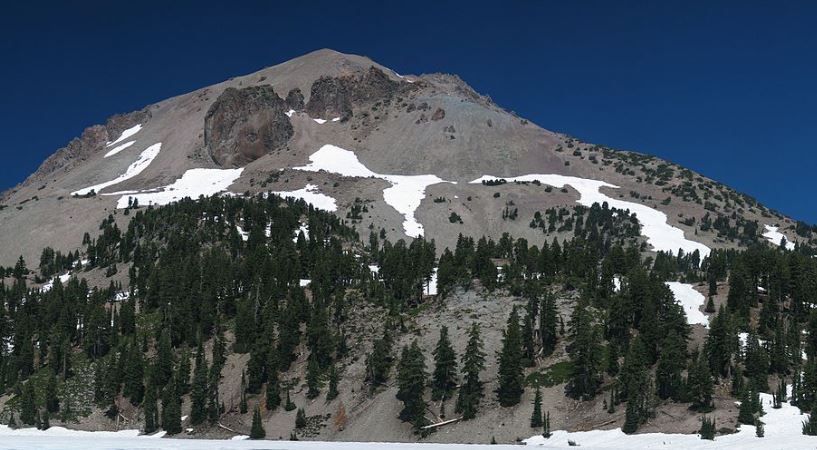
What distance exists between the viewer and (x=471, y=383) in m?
87.2

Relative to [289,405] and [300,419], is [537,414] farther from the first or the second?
[289,405]

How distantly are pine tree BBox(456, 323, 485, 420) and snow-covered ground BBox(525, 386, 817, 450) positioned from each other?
8.81 metres

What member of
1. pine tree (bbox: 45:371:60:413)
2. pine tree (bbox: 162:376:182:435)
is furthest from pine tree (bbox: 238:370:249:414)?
pine tree (bbox: 45:371:60:413)

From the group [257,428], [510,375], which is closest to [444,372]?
[510,375]

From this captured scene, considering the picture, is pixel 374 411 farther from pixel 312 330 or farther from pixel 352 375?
pixel 312 330

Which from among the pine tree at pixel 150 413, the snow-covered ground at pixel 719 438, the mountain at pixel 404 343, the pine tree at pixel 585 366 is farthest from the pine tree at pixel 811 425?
the pine tree at pixel 150 413

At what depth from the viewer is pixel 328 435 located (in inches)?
3366

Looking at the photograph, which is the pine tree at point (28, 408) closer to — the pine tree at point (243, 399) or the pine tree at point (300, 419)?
the pine tree at point (243, 399)

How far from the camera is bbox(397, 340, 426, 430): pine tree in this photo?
84250mm

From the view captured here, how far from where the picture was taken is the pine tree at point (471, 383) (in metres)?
84.6

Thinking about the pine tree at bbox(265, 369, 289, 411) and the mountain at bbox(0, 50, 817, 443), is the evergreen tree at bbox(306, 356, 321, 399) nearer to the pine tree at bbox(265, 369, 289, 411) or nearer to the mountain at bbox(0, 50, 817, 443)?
the mountain at bbox(0, 50, 817, 443)

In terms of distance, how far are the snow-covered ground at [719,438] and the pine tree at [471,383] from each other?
28.9ft

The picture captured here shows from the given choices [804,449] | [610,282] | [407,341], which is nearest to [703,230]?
[610,282]

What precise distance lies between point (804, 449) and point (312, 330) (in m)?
64.3
